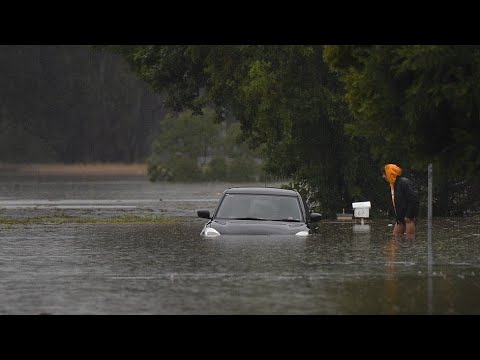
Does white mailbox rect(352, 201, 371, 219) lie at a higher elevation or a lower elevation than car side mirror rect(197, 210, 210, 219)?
lower

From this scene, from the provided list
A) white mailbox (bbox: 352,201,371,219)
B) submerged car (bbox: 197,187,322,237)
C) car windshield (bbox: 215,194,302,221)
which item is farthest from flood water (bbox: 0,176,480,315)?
white mailbox (bbox: 352,201,371,219)

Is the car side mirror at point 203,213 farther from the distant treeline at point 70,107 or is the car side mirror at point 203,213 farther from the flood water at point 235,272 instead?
the distant treeline at point 70,107

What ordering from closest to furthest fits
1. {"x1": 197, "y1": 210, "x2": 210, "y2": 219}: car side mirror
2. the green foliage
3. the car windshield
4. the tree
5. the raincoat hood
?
1. the green foliage
2. {"x1": 197, "y1": 210, "x2": 210, "y2": 219}: car side mirror
3. the car windshield
4. the raincoat hood
5. the tree

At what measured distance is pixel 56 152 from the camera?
125 metres

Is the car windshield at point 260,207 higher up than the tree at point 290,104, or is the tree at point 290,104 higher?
the tree at point 290,104

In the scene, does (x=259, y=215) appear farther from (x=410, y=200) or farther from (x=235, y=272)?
(x=235, y=272)

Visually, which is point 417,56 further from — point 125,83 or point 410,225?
point 125,83

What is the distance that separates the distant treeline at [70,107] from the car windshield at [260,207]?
93541 millimetres

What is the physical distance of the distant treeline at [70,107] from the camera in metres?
120

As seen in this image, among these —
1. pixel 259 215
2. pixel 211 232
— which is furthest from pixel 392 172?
pixel 211 232

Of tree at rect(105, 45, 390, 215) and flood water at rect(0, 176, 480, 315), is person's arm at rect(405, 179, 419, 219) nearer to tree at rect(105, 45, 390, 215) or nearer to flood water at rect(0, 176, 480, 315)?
flood water at rect(0, 176, 480, 315)

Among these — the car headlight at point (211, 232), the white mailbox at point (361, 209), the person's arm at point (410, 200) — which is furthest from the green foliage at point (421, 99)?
the white mailbox at point (361, 209)

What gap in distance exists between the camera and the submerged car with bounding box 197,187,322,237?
2392cm

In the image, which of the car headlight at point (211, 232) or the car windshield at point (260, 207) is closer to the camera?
the car headlight at point (211, 232)
